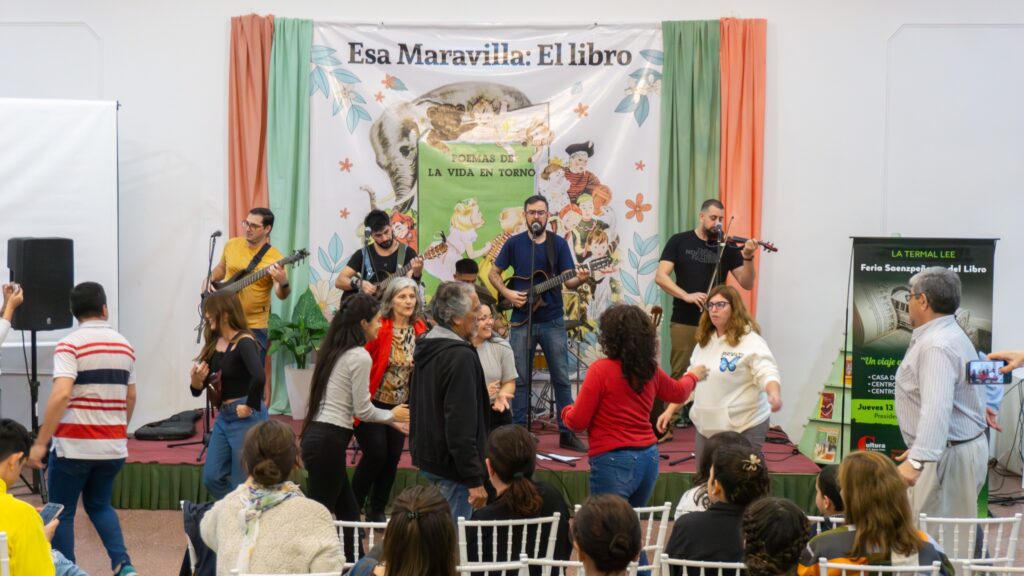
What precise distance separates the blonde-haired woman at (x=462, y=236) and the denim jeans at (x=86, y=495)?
136 inches

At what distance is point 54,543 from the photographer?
4.90 meters

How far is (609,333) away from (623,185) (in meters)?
3.71

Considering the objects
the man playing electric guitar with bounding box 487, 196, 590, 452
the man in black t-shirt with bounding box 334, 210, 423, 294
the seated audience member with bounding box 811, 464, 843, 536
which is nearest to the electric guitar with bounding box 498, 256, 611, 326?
the man playing electric guitar with bounding box 487, 196, 590, 452

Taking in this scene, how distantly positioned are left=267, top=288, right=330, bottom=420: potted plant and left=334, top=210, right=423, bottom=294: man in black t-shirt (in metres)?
0.66

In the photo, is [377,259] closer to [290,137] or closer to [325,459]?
[290,137]

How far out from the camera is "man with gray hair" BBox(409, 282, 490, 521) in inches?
169

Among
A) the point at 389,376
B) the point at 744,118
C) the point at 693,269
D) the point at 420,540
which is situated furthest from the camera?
the point at 744,118

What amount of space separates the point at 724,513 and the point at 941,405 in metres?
1.31

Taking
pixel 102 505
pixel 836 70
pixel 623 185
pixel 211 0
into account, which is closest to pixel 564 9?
pixel 623 185

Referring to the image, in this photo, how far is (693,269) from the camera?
7215 mm

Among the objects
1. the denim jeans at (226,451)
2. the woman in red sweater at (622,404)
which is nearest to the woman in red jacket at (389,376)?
the denim jeans at (226,451)

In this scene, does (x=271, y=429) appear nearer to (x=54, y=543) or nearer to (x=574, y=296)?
(x=54, y=543)

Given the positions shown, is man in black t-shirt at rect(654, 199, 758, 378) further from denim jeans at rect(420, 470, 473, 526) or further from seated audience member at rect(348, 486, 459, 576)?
seated audience member at rect(348, 486, 459, 576)

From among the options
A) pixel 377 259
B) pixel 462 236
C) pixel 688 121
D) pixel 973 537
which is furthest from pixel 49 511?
pixel 688 121
